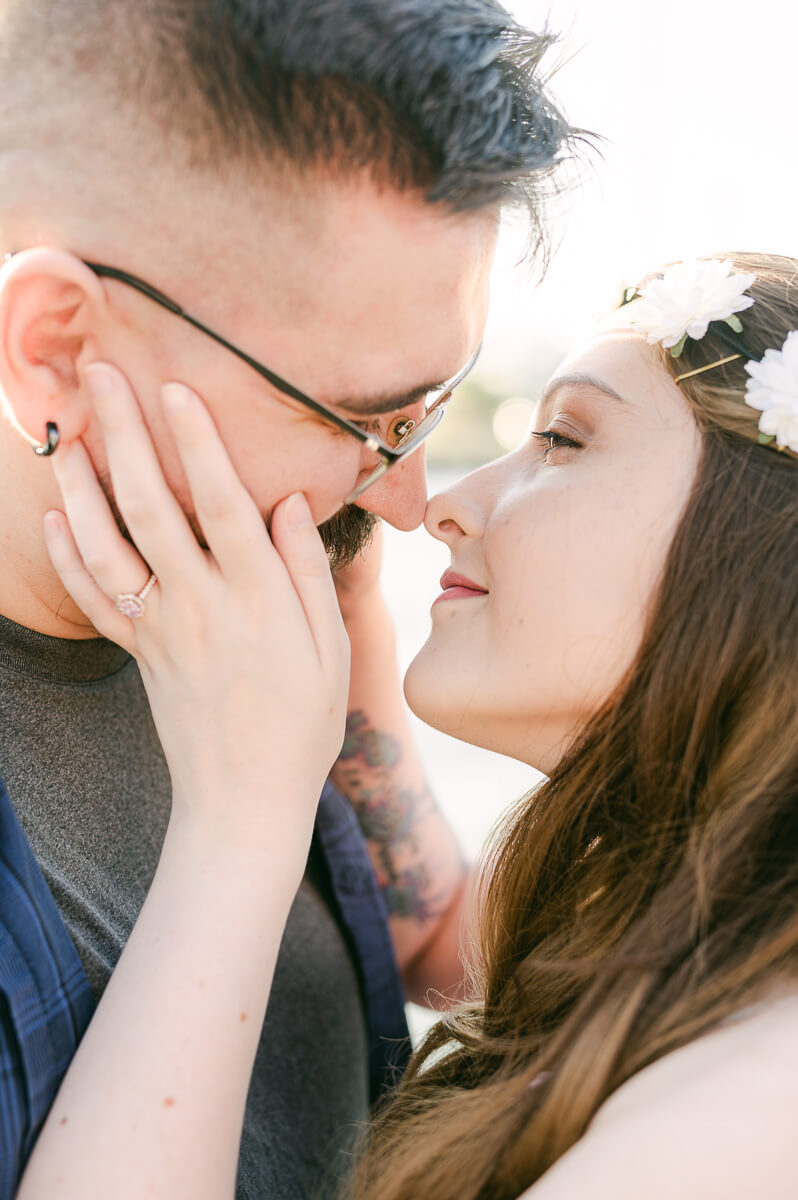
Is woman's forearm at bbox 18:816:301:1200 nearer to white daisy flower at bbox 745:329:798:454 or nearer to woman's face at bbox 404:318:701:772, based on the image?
woman's face at bbox 404:318:701:772

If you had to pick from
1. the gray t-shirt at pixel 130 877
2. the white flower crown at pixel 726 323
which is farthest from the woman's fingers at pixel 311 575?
the white flower crown at pixel 726 323

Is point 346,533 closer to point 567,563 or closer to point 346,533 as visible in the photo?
point 346,533

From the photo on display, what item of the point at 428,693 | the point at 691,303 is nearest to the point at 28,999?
the point at 428,693

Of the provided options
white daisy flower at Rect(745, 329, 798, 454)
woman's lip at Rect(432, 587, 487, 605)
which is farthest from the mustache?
white daisy flower at Rect(745, 329, 798, 454)

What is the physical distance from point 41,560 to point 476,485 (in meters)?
0.88

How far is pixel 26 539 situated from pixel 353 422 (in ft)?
2.14

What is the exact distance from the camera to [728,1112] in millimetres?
1161

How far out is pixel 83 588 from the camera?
1662mm

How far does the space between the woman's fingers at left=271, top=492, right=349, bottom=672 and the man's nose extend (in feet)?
0.81

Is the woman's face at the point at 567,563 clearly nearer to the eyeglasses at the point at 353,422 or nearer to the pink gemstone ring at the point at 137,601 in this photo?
the eyeglasses at the point at 353,422

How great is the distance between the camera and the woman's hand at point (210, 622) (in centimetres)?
154

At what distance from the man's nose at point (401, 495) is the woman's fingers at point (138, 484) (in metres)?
0.47

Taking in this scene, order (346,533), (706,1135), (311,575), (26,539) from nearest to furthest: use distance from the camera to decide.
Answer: (706,1135), (311,575), (26,539), (346,533)

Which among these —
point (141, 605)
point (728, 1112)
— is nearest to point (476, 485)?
point (141, 605)
